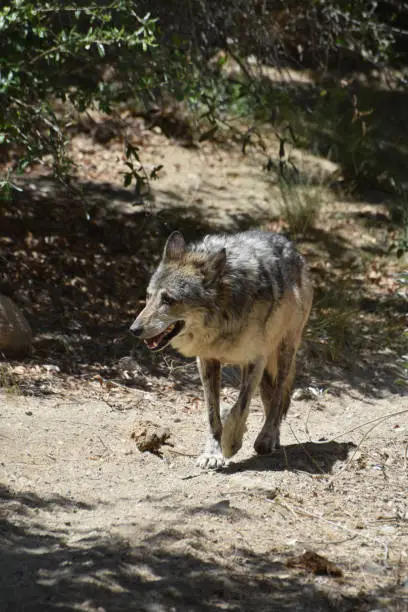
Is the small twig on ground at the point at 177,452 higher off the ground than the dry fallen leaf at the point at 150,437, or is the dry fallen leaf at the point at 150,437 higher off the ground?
the dry fallen leaf at the point at 150,437

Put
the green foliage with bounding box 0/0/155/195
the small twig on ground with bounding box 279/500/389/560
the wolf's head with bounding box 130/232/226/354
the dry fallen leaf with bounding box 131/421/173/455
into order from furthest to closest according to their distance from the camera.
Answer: the green foliage with bounding box 0/0/155/195 → the dry fallen leaf with bounding box 131/421/173/455 → the wolf's head with bounding box 130/232/226/354 → the small twig on ground with bounding box 279/500/389/560

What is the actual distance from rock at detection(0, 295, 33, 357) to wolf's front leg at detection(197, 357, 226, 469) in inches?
100

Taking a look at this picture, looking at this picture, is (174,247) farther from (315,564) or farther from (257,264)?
(315,564)

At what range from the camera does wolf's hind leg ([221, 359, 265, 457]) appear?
646cm

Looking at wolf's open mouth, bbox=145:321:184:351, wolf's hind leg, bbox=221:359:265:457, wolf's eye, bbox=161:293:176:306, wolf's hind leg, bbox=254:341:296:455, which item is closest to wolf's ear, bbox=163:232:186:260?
wolf's eye, bbox=161:293:176:306

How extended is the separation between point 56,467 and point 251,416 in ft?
8.60

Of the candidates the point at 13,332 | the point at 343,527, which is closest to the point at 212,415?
the point at 343,527

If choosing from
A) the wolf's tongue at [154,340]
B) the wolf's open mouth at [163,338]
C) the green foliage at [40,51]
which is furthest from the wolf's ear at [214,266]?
the green foliage at [40,51]

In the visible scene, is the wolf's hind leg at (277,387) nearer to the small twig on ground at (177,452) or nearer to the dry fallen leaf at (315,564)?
the small twig on ground at (177,452)

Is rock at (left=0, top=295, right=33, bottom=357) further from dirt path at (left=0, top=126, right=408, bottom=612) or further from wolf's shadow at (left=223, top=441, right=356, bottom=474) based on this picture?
wolf's shadow at (left=223, top=441, right=356, bottom=474)

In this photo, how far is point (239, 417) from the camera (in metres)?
6.46

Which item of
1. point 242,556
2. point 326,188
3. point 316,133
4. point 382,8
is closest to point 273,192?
point 326,188

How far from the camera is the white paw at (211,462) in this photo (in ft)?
21.4

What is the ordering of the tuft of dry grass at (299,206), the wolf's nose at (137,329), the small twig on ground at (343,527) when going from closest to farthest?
the small twig on ground at (343,527), the wolf's nose at (137,329), the tuft of dry grass at (299,206)
